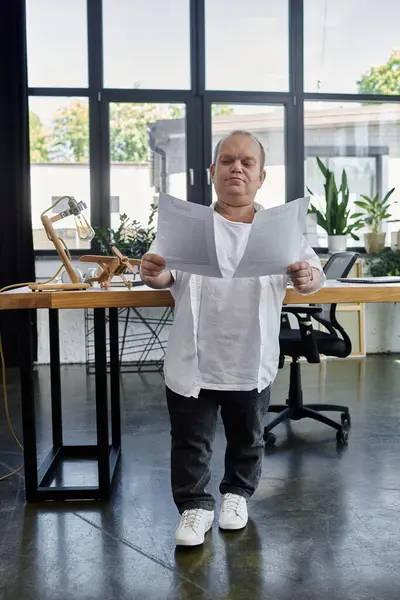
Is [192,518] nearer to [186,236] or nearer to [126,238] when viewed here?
[186,236]

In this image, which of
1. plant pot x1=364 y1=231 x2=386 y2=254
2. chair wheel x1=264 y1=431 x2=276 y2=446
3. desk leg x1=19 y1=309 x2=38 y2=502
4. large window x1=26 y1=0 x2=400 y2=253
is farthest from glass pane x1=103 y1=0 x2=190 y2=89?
desk leg x1=19 y1=309 x2=38 y2=502

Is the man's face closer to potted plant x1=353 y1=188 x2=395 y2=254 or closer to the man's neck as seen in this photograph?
the man's neck

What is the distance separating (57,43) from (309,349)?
3779mm

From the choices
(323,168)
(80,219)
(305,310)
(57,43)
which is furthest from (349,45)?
(80,219)

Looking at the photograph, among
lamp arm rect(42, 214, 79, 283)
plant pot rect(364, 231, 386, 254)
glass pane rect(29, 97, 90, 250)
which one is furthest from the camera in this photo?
plant pot rect(364, 231, 386, 254)

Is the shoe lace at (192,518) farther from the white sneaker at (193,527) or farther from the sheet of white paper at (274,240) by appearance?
the sheet of white paper at (274,240)

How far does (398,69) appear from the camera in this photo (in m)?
5.75

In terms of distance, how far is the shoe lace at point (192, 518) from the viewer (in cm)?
193

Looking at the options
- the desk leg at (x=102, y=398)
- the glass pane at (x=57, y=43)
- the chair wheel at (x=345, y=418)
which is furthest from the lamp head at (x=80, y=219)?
the glass pane at (x=57, y=43)

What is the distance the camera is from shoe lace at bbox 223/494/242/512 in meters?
2.04

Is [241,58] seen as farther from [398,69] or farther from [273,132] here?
[398,69]

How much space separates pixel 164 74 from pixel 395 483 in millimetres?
4172

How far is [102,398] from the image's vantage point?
230cm

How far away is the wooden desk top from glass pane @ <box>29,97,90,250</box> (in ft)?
11.1
